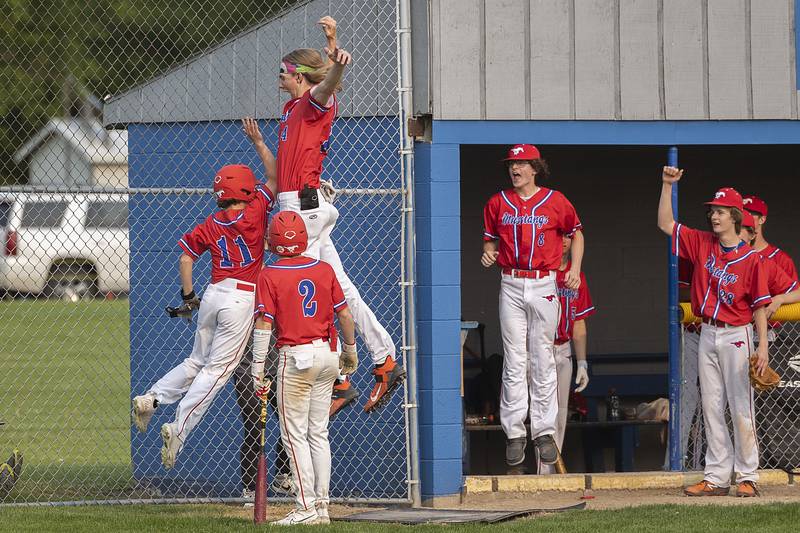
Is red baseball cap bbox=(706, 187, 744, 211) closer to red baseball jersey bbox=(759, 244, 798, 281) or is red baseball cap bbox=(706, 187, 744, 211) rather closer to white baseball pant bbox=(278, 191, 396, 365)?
red baseball jersey bbox=(759, 244, 798, 281)

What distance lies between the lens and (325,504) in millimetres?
7559

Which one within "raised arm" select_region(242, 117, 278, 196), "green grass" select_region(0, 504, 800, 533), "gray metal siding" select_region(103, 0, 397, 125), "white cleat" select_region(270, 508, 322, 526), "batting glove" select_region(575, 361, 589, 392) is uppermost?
"gray metal siding" select_region(103, 0, 397, 125)

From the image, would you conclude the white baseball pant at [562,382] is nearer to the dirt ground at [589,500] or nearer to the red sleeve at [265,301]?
the dirt ground at [589,500]

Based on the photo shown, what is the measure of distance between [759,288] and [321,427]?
297 cm

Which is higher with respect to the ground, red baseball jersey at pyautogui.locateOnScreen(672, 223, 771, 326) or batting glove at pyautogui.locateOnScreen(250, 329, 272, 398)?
red baseball jersey at pyautogui.locateOnScreen(672, 223, 771, 326)

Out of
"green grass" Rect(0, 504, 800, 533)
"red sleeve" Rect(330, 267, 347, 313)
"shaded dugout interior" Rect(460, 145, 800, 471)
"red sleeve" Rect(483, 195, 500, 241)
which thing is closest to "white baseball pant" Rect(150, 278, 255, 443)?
"green grass" Rect(0, 504, 800, 533)

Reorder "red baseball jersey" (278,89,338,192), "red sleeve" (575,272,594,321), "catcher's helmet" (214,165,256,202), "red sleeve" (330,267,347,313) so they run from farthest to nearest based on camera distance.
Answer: "red sleeve" (575,272,594,321), "catcher's helmet" (214,165,256,202), "red baseball jersey" (278,89,338,192), "red sleeve" (330,267,347,313)

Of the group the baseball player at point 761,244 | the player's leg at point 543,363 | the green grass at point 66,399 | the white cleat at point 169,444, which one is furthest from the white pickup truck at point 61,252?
the white cleat at point 169,444

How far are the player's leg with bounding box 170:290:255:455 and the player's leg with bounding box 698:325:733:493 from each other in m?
2.90

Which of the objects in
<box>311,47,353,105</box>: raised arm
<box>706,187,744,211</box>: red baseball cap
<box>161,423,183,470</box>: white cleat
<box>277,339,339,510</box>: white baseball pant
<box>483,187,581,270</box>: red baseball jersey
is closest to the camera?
<box>311,47,353,105</box>: raised arm

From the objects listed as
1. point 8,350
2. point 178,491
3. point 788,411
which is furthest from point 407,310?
point 8,350

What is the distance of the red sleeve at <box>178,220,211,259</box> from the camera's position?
8133mm

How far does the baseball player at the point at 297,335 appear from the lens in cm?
734

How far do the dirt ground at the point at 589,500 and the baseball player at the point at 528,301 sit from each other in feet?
0.83
